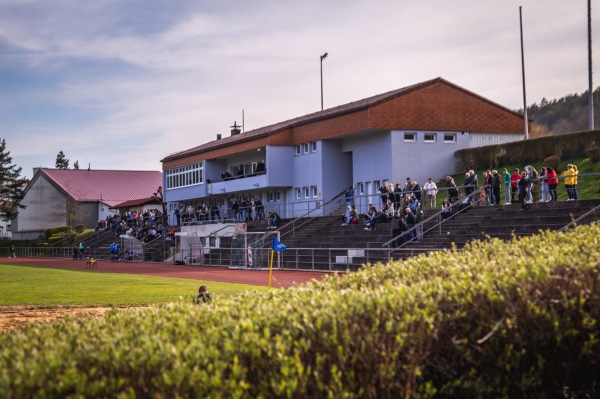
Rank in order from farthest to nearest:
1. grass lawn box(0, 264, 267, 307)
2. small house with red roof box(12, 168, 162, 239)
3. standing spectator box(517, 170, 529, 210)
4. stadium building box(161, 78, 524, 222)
→ small house with red roof box(12, 168, 162, 239) → stadium building box(161, 78, 524, 222) → standing spectator box(517, 170, 529, 210) → grass lawn box(0, 264, 267, 307)

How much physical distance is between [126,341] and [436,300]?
8.78ft

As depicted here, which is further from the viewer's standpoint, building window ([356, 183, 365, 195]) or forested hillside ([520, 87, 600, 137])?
forested hillside ([520, 87, 600, 137])

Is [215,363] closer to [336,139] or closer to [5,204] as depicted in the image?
[336,139]

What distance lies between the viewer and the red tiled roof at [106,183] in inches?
4126

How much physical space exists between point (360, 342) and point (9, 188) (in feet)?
378

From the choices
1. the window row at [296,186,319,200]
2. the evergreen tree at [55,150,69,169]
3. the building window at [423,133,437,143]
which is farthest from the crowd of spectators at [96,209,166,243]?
the evergreen tree at [55,150,69,169]

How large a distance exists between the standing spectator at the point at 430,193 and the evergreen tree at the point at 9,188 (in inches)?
3264

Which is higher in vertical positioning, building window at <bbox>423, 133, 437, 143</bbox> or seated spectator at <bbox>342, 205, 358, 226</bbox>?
building window at <bbox>423, 133, 437, 143</bbox>

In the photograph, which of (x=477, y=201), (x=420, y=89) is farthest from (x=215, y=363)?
(x=420, y=89)

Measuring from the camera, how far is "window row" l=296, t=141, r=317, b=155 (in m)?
54.8

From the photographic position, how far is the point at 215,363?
5.86m

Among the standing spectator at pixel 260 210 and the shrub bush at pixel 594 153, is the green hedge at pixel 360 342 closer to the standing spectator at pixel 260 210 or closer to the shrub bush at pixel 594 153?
the shrub bush at pixel 594 153

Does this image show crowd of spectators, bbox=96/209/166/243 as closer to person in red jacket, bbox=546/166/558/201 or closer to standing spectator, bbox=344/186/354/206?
standing spectator, bbox=344/186/354/206

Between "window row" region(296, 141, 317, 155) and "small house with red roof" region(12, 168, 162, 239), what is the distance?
160 feet
